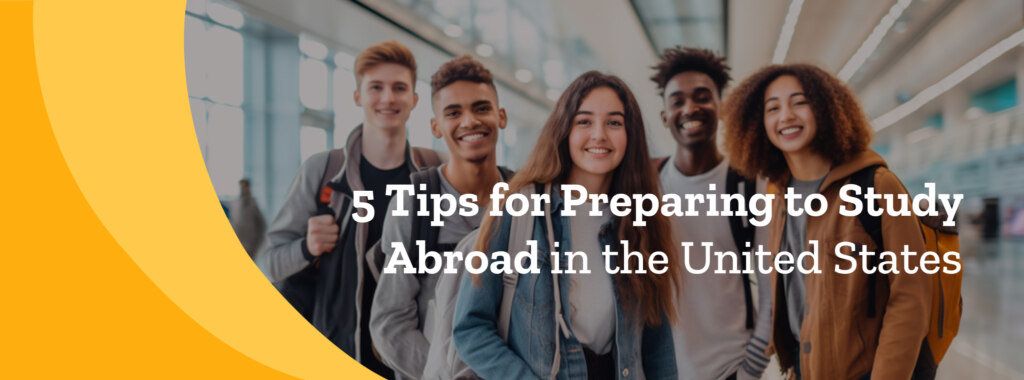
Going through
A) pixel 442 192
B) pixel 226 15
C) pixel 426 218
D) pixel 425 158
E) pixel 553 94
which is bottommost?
pixel 426 218

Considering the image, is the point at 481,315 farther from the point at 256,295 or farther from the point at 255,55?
the point at 255,55

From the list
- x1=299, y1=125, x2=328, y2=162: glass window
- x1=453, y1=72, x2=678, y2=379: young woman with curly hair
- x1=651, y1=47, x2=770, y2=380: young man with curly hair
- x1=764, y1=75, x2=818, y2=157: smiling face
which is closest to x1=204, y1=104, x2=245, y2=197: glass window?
x1=299, y1=125, x2=328, y2=162: glass window

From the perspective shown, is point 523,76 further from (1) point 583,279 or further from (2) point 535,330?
(2) point 535,330

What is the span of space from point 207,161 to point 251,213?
324 millimetres

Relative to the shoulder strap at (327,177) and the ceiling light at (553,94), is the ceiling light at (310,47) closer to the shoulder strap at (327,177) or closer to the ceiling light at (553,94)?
the shoulder strap at (327,177)

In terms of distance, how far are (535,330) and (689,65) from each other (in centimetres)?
121

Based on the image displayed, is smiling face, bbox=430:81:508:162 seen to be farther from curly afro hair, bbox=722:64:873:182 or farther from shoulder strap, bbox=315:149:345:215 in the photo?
curly afro hair, bbox=722:64:873:182

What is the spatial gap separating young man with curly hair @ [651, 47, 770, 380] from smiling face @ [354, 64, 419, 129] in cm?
105

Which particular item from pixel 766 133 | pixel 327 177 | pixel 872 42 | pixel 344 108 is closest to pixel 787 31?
pixel 872 42

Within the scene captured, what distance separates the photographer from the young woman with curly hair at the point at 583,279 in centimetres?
195

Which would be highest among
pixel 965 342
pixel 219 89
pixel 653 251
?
pixel 219 89

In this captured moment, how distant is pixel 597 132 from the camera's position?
2082 millimetres

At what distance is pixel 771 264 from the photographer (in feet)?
7.42

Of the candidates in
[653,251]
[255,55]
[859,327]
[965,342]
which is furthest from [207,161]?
[965,342]
